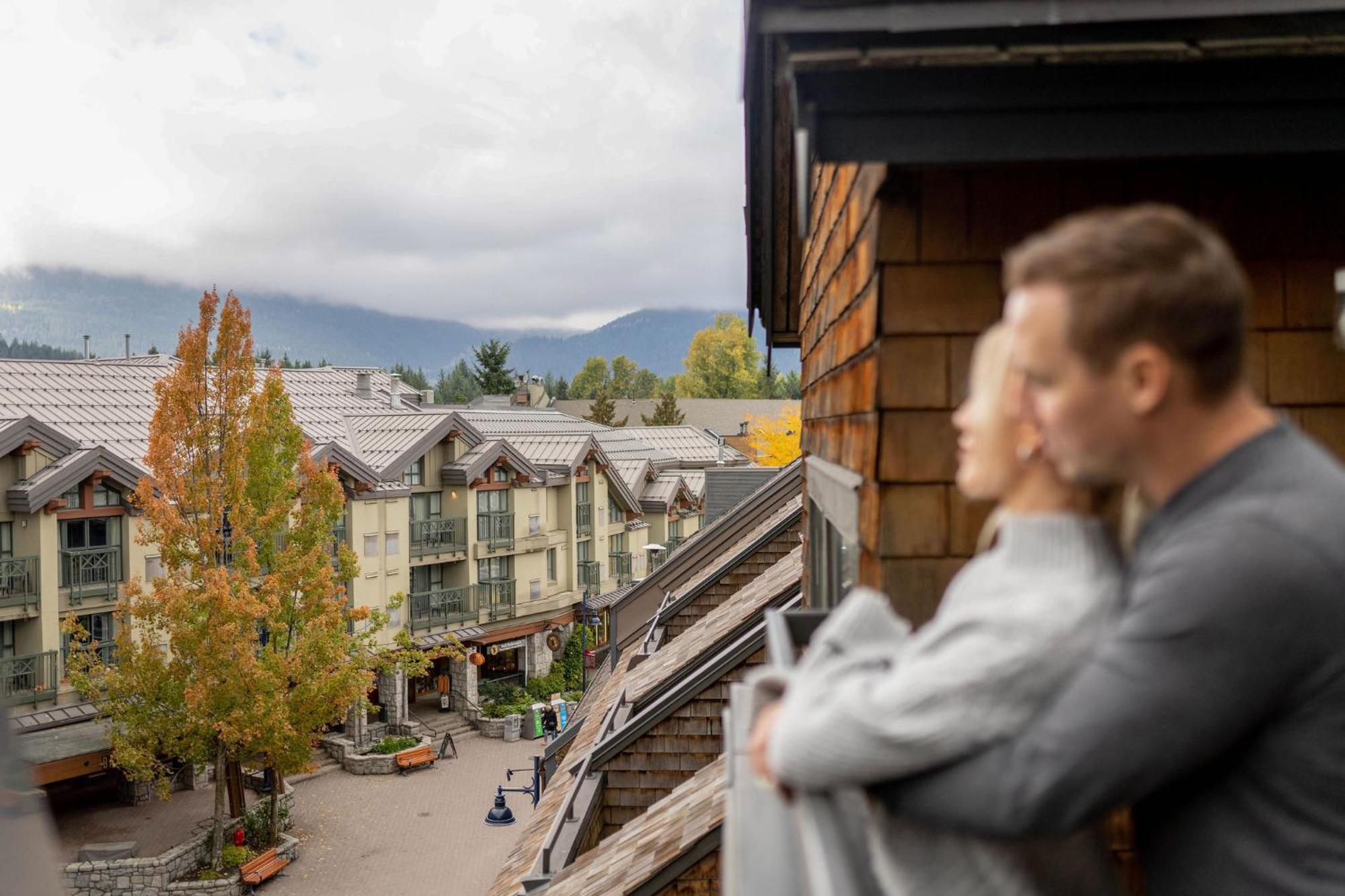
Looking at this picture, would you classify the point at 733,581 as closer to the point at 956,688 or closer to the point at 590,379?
the point at 956,688

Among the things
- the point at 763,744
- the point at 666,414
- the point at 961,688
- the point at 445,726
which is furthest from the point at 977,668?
the point at 666,414

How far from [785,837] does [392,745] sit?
90.3ft

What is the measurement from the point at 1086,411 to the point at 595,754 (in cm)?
805

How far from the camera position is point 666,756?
8.77 m

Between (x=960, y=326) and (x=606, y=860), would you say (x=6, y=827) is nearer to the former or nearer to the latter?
(x=960, y=326)

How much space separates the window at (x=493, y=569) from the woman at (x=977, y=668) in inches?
1275

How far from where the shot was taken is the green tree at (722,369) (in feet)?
314

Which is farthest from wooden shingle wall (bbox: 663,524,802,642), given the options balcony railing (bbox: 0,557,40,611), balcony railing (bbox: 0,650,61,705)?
balcony railing (bbox: 0,557,40,611)

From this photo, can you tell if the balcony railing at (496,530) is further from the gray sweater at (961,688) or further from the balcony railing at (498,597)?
the gray sweater at (961,688)

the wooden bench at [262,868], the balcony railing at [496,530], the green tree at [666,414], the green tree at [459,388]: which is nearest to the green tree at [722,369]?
the green tree at [666,414]

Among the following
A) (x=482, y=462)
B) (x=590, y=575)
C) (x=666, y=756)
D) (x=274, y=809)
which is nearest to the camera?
(x=666, y=756)

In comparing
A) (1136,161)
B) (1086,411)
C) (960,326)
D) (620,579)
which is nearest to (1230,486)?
(1086,411)

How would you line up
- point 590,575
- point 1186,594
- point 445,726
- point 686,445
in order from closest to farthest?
point 1186,594, point 445,726, point 590,575, point 686,445

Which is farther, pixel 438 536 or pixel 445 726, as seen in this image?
pixel 438 536
